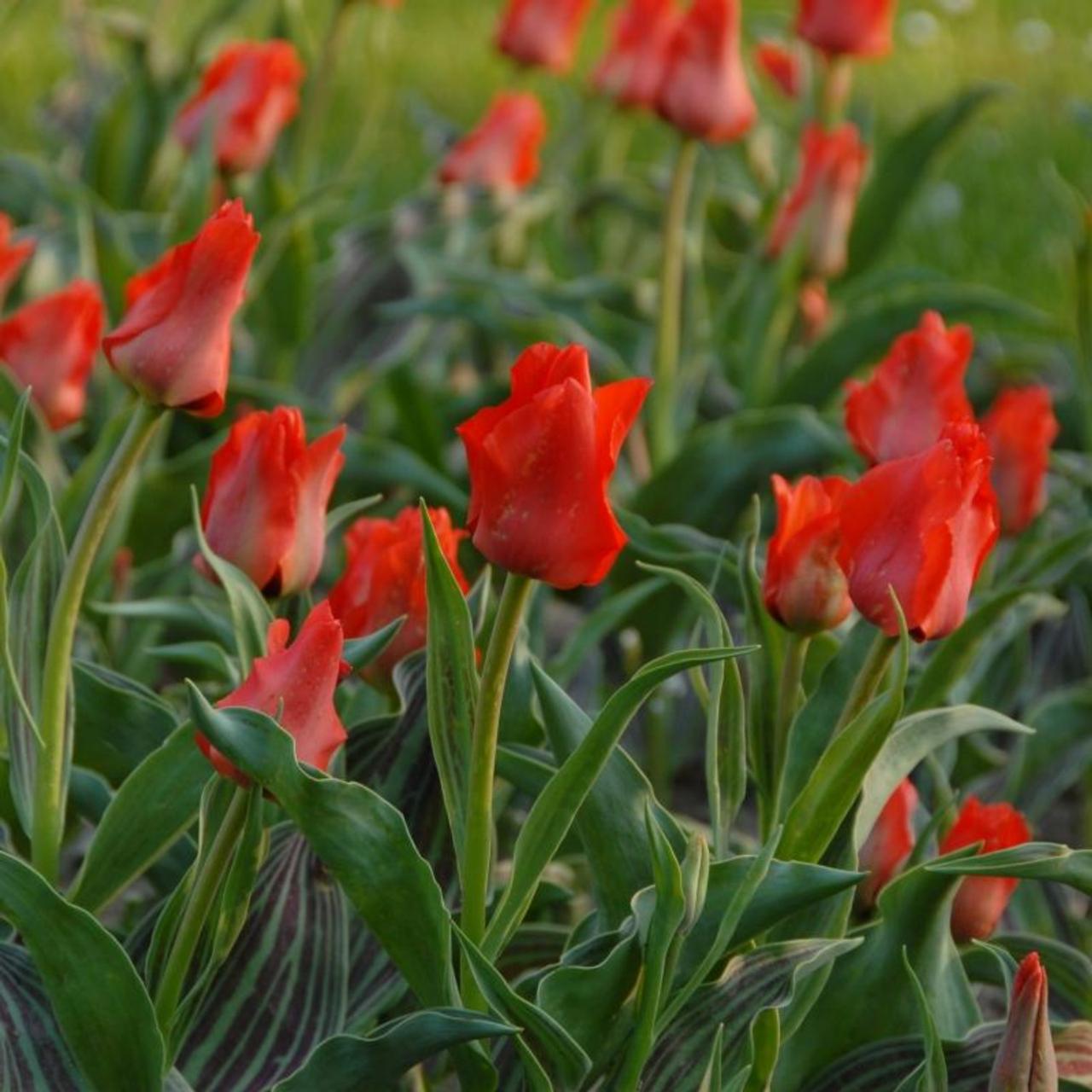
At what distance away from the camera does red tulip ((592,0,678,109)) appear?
Result: 3.06 metres

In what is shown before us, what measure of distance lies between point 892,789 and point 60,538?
1.88ft

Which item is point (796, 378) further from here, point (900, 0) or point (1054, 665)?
point (900, 0)

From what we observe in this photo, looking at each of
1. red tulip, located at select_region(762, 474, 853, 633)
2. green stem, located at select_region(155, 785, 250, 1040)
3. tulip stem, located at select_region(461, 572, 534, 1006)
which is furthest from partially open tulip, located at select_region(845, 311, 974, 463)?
green stem, located at select_region(155, 785, 250, 1040)

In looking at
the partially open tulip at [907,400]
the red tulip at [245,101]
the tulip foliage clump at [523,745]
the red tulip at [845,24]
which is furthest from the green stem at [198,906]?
the red tulip at [845,24]

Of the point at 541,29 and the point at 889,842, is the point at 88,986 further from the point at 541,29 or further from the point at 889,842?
the point at 541,29

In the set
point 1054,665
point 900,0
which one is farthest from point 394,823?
point 900,0

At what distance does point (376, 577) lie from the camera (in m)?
1.55

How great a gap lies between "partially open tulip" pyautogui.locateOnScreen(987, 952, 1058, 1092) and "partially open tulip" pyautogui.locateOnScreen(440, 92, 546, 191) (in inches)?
75.6

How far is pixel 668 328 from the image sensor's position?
2668 mm

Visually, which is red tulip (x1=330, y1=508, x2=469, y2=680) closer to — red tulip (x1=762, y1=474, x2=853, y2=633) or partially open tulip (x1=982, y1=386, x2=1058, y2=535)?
red tulip (x1=762, y1=474, x2=853, y2=633)

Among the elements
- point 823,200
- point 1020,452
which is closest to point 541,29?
point 823,200

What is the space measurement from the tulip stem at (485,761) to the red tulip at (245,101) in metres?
1.44

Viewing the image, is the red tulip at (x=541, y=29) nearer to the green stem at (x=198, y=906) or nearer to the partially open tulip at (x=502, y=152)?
the partially open tulip at (x=502, y=152)

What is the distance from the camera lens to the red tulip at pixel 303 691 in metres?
1.26
